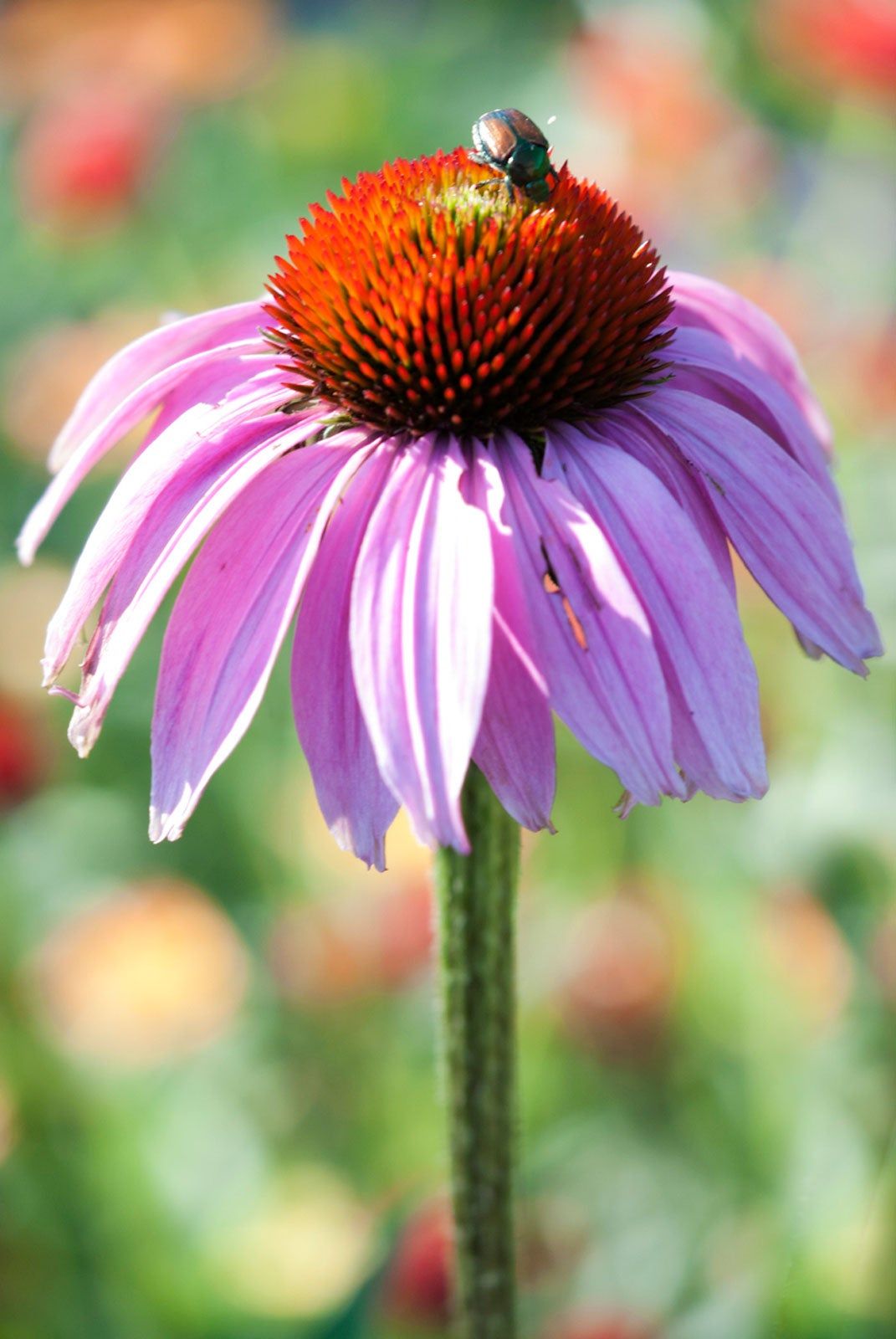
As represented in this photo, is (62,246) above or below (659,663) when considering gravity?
above

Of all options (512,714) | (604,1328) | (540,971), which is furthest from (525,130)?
(540,971)

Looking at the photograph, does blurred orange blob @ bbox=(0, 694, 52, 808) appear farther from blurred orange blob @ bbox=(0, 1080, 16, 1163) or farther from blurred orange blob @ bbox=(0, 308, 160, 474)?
blurred orange blob @ bbox=(0, 308, 160, 474)

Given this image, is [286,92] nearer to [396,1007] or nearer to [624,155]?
[624,155]

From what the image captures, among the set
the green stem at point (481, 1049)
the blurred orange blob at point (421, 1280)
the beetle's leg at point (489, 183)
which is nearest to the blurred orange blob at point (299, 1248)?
the blurred orange blob at point (421, 1280)

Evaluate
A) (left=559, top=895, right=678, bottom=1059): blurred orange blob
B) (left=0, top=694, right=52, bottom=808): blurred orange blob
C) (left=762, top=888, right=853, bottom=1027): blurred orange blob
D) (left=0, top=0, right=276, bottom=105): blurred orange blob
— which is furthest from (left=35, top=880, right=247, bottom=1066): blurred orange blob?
(left=0, top=0, right=276, bottom=105): blurred orange blob

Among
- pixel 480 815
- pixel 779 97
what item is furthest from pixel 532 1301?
pixel 779 97

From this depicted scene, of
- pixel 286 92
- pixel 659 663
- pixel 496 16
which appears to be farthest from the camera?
pixel 496 16

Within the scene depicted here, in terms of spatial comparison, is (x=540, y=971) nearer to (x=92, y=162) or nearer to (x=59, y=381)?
(x=59, y=381)
